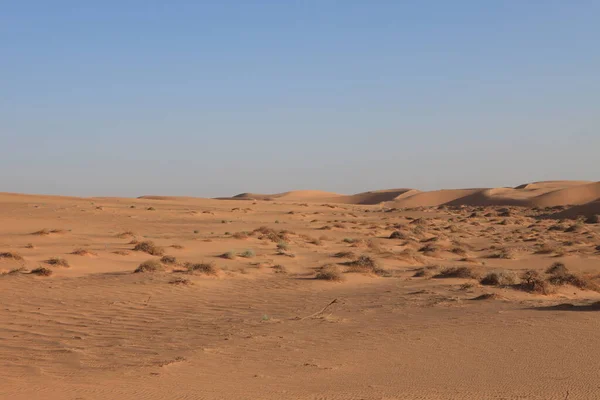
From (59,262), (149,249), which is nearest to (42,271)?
(59,262)

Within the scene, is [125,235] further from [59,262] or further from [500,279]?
[500,279]

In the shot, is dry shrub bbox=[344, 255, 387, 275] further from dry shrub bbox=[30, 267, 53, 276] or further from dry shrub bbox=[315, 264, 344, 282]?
dry shrub bbox=[30, 267, 53, 276]

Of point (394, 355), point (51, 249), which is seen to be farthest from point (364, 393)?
point (51, 249)

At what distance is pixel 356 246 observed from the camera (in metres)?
28.9

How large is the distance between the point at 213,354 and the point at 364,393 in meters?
2.75

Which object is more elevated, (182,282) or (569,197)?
(569,197)

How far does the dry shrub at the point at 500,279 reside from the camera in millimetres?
15883

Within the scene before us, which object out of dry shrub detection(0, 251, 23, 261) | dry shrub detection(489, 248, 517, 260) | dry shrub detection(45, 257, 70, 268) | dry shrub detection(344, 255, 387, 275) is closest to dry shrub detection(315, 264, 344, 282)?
dry shrub detection(344, 255, 387, 275)

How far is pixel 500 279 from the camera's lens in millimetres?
15914

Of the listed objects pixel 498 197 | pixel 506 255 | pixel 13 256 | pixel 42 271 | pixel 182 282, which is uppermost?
pixel 498 197

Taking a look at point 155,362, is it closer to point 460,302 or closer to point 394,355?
point 394,355

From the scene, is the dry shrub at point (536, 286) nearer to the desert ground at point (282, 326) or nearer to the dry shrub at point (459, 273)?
the desert ground at point (282, 326)

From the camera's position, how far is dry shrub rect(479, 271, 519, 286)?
1588 centimetres

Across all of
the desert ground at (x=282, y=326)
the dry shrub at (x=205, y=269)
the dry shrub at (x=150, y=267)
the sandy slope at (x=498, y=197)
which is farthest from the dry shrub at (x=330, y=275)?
the sandy slope at (x=498, y=197)
